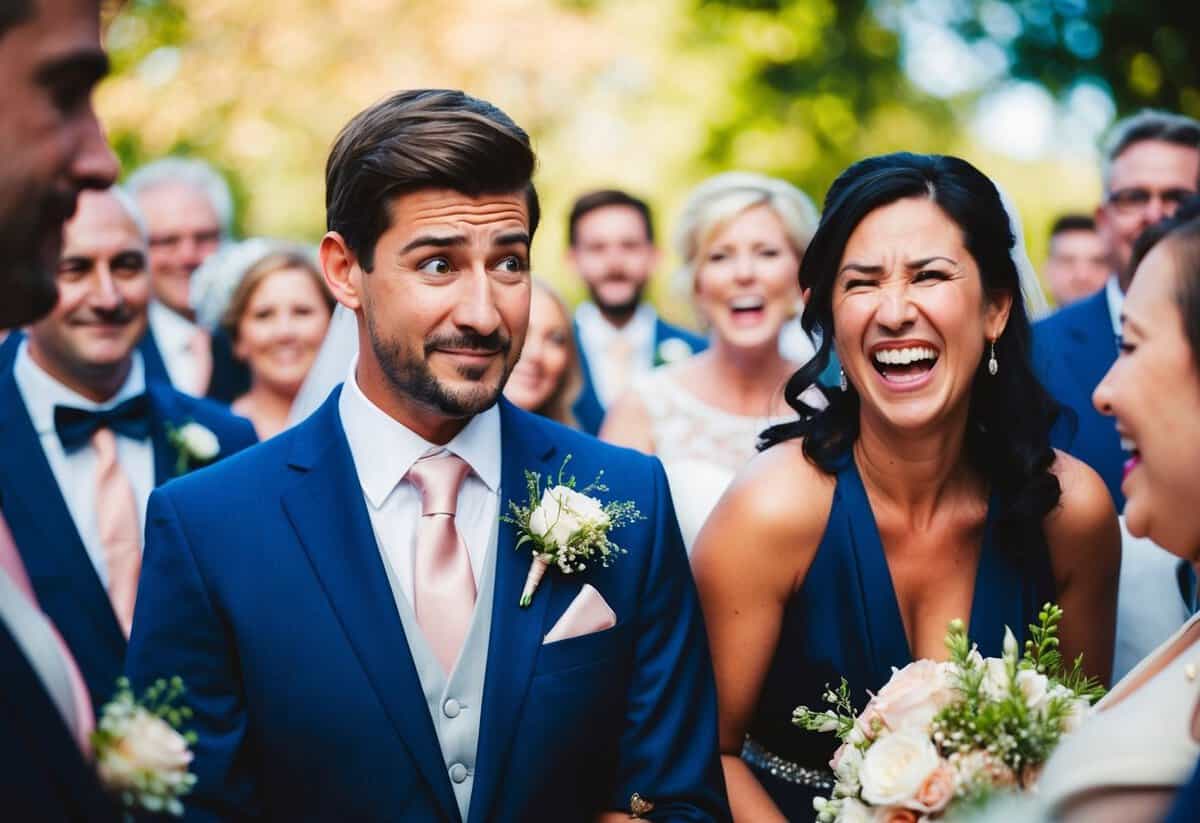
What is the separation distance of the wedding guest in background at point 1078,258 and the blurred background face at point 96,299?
774cm

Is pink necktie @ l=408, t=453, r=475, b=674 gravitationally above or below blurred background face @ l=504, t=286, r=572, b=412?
below

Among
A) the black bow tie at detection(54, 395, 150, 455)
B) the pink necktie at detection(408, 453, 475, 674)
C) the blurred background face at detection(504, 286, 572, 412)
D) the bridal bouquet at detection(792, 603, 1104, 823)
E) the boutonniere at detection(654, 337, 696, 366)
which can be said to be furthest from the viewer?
the boutonniere at detection(654, 337, 696, 366)

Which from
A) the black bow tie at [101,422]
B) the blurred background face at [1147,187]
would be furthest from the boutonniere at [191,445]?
the blurred background face at [1147,187]

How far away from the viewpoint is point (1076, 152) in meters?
16.9

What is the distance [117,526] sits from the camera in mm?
5062

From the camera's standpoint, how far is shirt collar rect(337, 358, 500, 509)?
3.44 meters

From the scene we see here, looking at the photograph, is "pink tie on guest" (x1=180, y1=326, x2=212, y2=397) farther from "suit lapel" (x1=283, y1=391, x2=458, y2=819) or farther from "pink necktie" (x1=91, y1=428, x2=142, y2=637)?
"suit lapel" (x1=283, y1=391, x2=458, y2=819)

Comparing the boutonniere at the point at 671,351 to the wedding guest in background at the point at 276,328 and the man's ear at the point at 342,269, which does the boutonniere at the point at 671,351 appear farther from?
the man's ear at the point at 342,269

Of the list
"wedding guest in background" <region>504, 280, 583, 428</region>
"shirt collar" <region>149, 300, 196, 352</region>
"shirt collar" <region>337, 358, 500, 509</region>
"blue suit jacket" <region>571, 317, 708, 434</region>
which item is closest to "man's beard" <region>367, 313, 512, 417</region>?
"shirt collar" <region>337, 358, 500, 509</region>

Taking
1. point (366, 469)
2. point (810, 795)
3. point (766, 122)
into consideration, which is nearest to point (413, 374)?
point (366, 469)

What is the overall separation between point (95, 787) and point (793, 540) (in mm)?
2370

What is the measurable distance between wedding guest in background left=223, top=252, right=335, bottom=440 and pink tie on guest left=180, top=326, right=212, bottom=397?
0.95 meters

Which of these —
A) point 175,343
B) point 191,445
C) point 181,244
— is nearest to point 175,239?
point 181,244

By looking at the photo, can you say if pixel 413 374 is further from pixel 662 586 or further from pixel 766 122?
pixel 766 122
